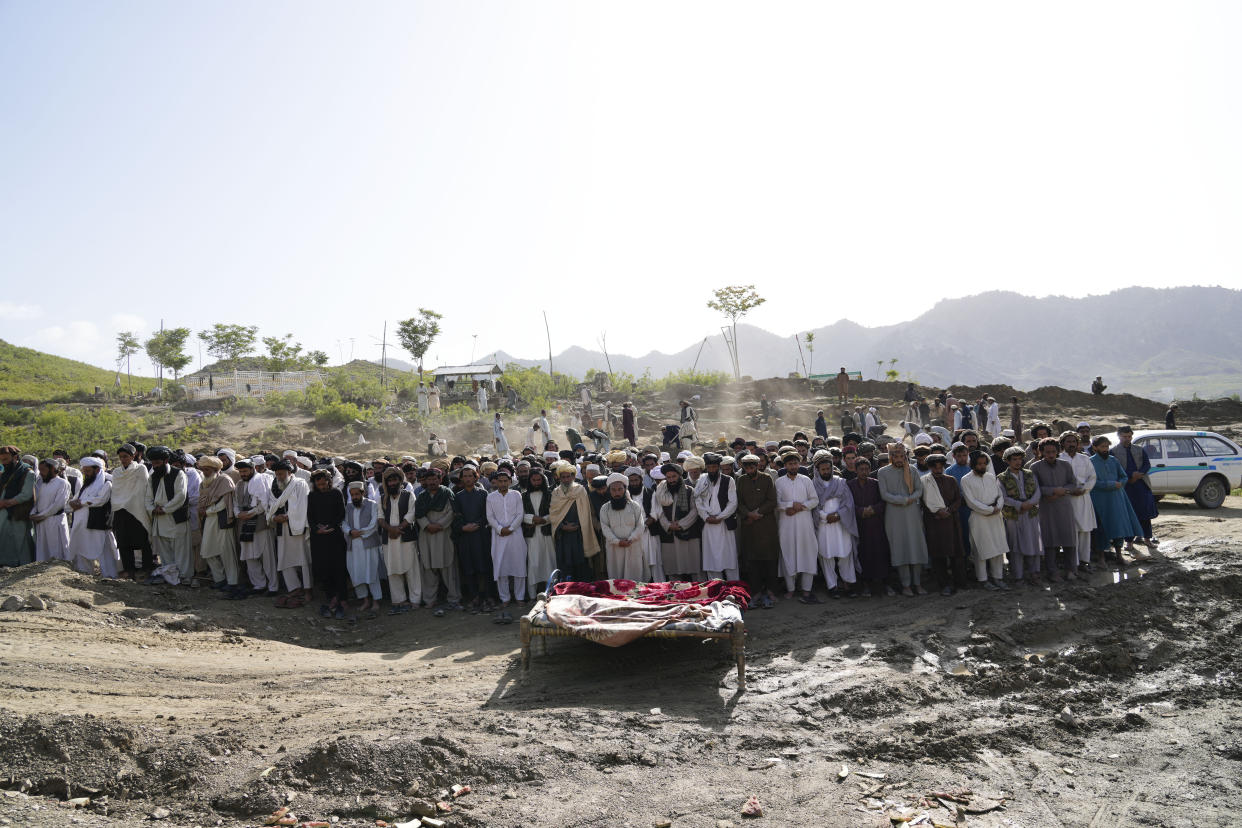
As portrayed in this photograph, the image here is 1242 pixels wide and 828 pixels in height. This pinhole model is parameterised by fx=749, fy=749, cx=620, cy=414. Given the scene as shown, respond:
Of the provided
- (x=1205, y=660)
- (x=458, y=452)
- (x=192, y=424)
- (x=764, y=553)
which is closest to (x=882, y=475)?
(x=764, y=553)

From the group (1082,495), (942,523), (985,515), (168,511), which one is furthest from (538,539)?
(1082,495)

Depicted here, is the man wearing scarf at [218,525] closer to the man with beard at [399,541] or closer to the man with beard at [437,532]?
the man with beard at [399,541]

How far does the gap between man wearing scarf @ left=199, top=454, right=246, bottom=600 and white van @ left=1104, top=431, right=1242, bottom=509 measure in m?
12.5

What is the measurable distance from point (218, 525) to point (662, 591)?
198 inches

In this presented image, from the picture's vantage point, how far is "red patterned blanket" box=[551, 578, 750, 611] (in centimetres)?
626

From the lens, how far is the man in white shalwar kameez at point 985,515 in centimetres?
761

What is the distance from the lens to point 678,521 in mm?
7750

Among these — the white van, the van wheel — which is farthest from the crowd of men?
the van wheel

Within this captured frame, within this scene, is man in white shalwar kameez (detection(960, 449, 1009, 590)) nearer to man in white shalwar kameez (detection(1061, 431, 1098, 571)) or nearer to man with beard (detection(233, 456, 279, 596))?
man in white shalwar kameez (detection(1061, 431, 1098, 571))

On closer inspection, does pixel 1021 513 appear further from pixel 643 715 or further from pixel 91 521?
pixel 91 521

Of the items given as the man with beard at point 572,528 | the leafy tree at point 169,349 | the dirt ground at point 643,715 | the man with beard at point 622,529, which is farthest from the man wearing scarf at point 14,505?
the leafy tree at point 169,349

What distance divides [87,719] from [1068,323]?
17090cm

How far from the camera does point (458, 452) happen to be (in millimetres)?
21438

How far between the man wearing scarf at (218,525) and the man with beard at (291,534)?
0.48m
